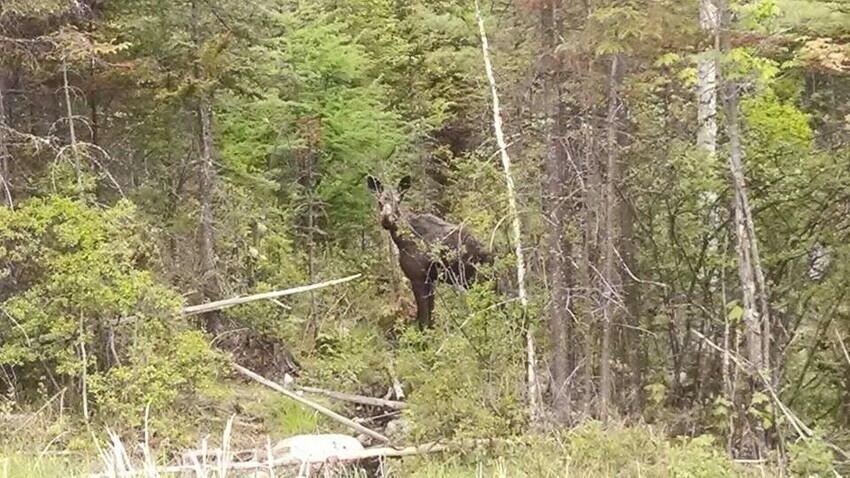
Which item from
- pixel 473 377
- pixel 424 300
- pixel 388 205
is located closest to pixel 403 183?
pixel 388 205

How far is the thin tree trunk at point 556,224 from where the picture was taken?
26.8 feet

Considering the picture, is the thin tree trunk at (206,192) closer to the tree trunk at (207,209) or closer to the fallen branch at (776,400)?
the tree trunk at (207,209)

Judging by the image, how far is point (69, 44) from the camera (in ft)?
28.8

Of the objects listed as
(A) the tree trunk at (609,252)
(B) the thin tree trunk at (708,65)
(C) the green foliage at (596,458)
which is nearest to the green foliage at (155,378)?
(C) the green foliage at (596,458)

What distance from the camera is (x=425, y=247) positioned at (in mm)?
9977

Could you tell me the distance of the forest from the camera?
23.8 ft

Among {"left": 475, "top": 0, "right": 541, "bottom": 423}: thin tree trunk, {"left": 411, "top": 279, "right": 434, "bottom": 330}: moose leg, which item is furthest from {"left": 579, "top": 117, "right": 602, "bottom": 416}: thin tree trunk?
{"left": 411, "top": 279, "right": 434, "bottom": 330}: moose leg

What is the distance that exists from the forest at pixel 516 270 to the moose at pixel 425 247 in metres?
0.04

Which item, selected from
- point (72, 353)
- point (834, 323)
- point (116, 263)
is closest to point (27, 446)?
point (72, 353)

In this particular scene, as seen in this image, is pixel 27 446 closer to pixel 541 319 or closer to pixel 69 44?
pixel 69 44

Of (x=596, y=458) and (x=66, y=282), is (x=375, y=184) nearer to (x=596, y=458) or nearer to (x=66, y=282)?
(x=66, y=282)

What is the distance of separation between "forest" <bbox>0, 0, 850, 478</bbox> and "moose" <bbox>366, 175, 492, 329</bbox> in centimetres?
4

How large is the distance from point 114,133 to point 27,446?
192 inches

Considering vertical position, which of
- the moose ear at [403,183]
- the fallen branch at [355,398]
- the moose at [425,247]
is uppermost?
the moose ear at [403,183]
